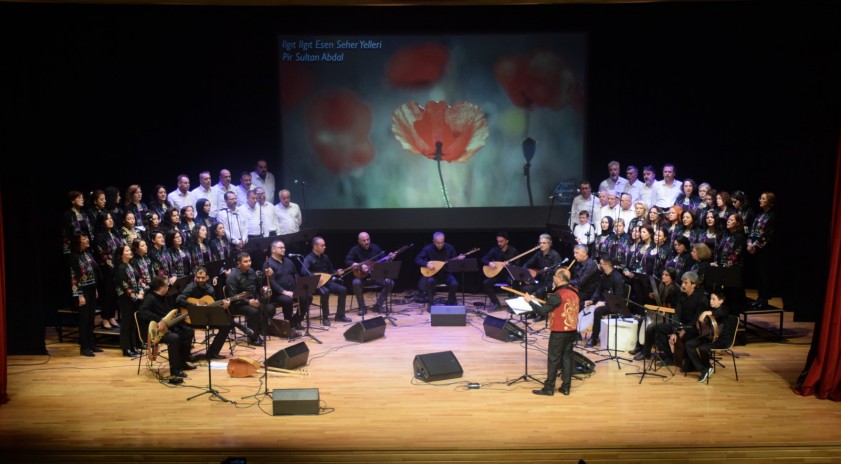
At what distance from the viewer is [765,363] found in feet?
30.1

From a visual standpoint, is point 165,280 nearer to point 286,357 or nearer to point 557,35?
point 286,357

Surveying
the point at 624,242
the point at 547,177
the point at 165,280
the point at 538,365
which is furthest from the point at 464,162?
the point at 165,280

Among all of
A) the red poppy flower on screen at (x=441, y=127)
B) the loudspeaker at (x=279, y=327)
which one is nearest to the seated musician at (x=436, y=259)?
the red poppy flower on screen at (x=441, y=127)

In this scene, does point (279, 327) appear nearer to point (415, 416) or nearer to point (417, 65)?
point (415, 416)

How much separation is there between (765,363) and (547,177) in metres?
5.52

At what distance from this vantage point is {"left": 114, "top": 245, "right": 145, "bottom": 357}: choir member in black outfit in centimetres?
960

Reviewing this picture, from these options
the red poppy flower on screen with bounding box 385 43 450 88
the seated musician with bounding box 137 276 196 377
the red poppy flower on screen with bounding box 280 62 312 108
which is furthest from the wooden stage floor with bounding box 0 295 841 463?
the red poppy flower on screen with bounding box 385 43 450 88

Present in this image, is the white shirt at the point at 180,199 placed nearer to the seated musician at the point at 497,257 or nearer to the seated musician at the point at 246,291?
the seated musician at the point at 246,291

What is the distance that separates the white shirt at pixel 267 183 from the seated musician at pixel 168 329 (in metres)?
4.06

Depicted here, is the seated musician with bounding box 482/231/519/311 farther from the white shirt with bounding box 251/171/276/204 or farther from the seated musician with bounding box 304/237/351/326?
the white shirt with bounding box 251/171/276/204

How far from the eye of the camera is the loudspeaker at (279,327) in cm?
1062

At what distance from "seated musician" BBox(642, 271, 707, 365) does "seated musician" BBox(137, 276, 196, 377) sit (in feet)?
18.6

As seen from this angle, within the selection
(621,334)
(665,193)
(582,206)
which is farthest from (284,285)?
(665,193)

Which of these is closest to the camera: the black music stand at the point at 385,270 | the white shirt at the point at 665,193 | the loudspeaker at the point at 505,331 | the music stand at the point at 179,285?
the music stand at the point at 179,285
